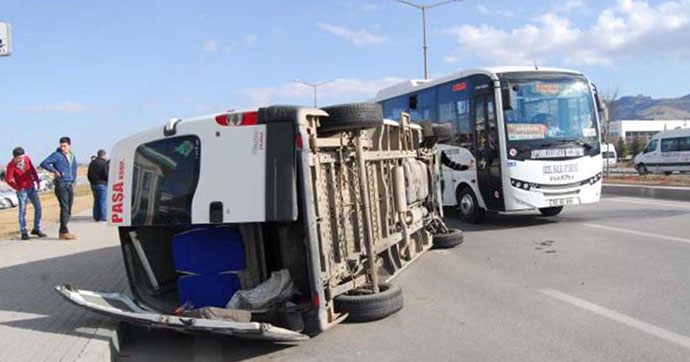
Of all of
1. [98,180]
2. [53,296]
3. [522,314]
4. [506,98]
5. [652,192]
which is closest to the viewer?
[522,314]

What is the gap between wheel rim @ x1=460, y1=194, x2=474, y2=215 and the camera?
13.5 metres

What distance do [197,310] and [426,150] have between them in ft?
18.5

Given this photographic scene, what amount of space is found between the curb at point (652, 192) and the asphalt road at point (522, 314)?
7771 millimetres

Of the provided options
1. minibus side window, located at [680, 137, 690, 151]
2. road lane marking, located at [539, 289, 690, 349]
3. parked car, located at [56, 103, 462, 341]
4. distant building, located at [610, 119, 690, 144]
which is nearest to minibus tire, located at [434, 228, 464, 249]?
road lane marking, located at [539, 289, 690, 349]

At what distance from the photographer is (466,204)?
13695mm

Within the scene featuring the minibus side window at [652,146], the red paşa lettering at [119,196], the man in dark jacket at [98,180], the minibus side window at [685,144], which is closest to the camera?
the red paşa lettering at [119,196]

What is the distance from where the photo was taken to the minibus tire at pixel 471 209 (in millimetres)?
13359

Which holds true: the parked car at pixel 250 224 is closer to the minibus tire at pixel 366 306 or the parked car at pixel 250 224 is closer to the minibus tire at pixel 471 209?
the minibus tire at pixel 366 306

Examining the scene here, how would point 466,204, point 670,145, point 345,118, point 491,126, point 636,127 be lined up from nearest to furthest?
point 345,118 < point 491,126 < point 466,204 < point 670,145 < point 636,127

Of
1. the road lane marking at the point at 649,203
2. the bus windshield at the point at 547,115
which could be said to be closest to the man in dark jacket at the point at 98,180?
the bus windshield at the point at 547,115

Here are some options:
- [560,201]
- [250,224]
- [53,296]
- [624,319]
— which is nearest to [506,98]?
[560,201]

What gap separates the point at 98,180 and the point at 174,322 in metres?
11.3

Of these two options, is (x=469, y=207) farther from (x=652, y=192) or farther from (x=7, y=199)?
(x=7, y=199)

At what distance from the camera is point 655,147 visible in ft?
111
